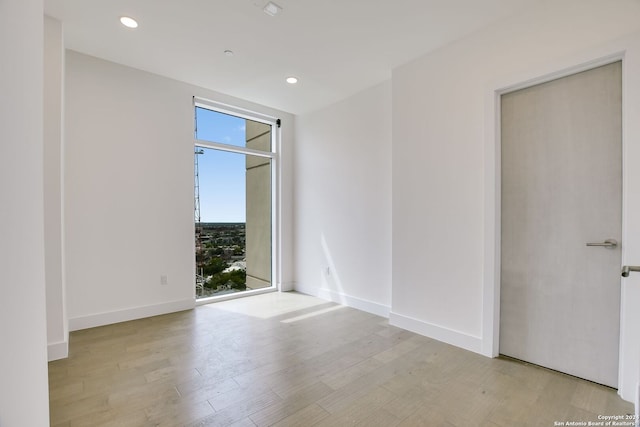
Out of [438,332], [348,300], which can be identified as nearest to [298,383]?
[438,332]

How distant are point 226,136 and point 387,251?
2.85 meters

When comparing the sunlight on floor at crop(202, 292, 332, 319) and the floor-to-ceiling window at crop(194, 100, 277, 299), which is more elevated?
the floor-to-ceiling window at crop(194, 100, 277, 299)

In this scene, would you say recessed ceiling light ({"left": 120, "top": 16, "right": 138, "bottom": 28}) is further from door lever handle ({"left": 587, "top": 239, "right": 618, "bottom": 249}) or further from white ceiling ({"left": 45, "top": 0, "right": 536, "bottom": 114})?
door lever handle ({"left": 587, "top": 239, "right": 618, "bottom": 249})

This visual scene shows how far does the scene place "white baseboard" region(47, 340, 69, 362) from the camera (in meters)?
2.54

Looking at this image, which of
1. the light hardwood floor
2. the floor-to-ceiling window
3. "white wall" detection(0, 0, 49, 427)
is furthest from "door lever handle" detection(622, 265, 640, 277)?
the floor-to-ceiling window

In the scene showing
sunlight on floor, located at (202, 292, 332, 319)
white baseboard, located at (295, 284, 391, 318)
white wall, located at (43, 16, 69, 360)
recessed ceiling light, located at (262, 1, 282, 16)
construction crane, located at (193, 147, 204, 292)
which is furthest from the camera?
construction crane, located at (193, 147, 204, 292)

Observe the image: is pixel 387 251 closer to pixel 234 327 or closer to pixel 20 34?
pixel 234 327

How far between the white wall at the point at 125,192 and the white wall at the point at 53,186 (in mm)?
677

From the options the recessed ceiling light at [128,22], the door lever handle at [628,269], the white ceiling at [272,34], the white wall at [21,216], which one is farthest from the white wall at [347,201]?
the white wall at [21,216]

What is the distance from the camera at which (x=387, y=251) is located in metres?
3.71

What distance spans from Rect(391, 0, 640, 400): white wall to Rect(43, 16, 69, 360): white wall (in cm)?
320

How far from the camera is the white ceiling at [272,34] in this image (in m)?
2.42

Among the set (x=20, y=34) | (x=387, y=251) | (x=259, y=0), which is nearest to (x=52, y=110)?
(x=259, y=0)

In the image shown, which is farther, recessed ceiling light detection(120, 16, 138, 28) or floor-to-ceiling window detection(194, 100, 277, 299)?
floor-to-ceiling window detection(194, 100, 277, 299)
